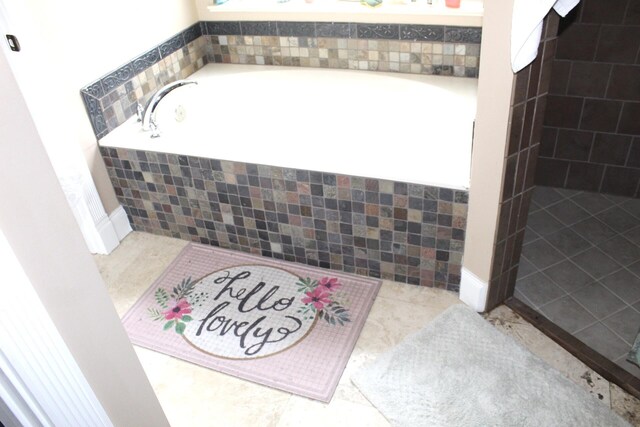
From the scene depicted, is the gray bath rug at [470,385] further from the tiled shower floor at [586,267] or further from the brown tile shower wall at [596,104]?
the brown tile shower wall at [596,104]

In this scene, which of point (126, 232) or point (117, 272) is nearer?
point (117, 272)

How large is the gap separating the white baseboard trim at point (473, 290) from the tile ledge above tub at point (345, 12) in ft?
4.12

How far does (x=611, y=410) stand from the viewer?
5.78ft

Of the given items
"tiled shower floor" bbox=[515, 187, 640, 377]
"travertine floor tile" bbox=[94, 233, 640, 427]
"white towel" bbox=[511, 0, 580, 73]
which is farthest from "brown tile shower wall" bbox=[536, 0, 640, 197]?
"travertine floor tile" bbox=[94, 233, 640, 427]

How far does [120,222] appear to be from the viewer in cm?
269

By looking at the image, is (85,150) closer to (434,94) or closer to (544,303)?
(434,94)

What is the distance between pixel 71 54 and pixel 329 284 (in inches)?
57.4

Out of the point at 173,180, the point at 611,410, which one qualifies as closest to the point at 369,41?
the point at 173,180

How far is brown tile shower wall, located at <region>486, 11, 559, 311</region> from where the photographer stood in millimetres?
1610

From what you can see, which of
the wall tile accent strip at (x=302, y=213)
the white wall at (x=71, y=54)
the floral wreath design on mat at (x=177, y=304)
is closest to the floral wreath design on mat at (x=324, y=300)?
the wall tile accent strip at (x=302, y=213)

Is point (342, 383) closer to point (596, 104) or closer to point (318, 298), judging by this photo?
point (318, 298)

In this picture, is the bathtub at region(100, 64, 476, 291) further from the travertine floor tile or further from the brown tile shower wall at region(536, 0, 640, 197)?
the brown tile shower wall at region(536, 0, 640, 197)

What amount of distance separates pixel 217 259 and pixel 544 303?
1.41 metres

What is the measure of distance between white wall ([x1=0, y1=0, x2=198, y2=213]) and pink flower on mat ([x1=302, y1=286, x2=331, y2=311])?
42.3 inches
